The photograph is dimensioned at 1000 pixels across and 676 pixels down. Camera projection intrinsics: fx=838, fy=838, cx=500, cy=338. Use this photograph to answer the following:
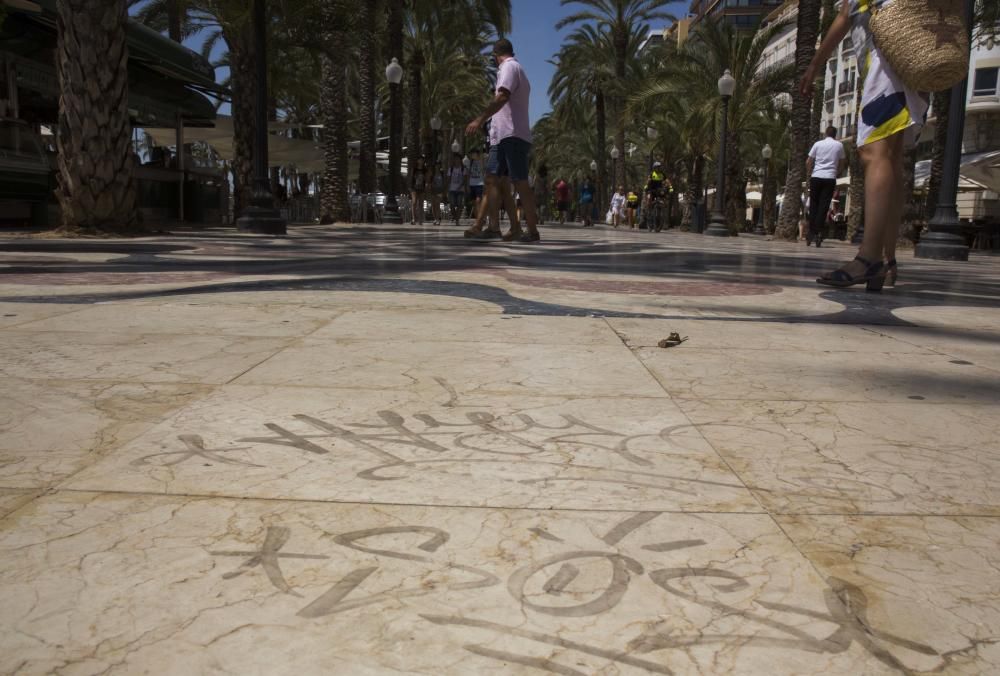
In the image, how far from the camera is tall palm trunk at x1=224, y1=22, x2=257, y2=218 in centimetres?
1634

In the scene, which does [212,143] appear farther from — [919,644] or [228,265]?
[919,644]

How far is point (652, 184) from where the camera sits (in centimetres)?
2377

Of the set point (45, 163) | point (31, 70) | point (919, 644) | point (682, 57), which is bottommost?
point (919, 644)

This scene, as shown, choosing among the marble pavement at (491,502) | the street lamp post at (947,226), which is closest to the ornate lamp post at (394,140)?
the street lamp post at (947,226)

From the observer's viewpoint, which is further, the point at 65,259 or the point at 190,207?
the point at 190,207

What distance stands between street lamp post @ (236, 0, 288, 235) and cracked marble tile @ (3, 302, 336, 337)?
8405 mm

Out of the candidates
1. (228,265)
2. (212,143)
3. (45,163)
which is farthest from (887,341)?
(212,143)

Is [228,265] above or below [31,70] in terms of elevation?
below

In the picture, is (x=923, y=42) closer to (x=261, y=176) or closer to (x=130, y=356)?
(x=130, y=356)

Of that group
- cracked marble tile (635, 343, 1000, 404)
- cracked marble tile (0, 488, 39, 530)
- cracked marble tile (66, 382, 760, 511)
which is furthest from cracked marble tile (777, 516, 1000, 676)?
cracked marble tile (0, 488, 39, 530)

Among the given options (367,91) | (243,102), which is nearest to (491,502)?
(243,102)

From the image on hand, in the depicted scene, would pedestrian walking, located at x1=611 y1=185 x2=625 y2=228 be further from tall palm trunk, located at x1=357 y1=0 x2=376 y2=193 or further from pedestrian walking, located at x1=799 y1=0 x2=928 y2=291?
pedestrian walking, located at x1=799 y1=0 x2=928 y2=291

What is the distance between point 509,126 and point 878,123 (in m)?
4.70

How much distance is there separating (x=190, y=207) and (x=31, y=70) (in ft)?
13.2
